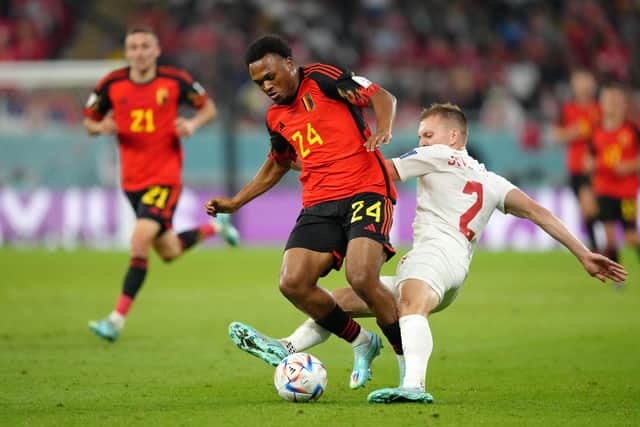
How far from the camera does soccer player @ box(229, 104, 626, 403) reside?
656 cm

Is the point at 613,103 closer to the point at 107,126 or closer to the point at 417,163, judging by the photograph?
the point at 107,126

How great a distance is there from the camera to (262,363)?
856 centimetres

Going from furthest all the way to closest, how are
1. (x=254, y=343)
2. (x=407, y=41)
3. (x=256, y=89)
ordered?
(x=407, y=41)
(x=256, y=89)
(x=254, y=343)

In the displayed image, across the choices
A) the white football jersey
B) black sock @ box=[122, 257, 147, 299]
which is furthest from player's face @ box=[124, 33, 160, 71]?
the white football jersey

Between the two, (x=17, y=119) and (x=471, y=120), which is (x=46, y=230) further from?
(x=471, y=120)

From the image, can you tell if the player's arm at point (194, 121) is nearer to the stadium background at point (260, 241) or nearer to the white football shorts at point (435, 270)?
the stadium background at point (260, 241)

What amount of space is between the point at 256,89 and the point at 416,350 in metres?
16.5

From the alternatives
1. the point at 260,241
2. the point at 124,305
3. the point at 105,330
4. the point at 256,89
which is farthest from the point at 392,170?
the point at 256,89

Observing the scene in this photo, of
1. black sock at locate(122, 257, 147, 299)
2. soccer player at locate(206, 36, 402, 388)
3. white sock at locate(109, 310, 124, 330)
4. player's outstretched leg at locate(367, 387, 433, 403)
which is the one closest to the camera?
player's outstretched leg at locate(367, 387, 433, 403)

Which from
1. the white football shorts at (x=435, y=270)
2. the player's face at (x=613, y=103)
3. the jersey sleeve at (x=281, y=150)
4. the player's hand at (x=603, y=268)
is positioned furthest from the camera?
the player's face at (x=613, y=103)

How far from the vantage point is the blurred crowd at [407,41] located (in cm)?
2300

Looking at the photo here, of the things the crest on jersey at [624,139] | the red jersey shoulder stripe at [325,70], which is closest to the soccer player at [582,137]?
the crest on jersey at [624,139]

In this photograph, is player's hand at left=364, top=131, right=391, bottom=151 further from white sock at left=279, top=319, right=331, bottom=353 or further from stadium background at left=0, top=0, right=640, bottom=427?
stadium background at left=0, top=0, right=640, bottom=427

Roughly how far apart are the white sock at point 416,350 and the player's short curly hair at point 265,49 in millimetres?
1811
